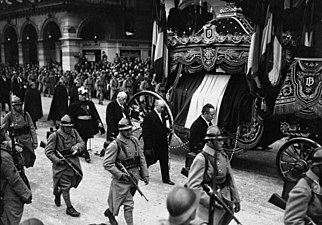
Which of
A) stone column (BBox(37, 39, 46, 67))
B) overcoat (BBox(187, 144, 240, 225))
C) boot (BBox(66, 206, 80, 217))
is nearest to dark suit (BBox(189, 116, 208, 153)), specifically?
boot (BBox(66, 206, 80, 217))

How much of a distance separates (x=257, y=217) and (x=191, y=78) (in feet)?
16.1

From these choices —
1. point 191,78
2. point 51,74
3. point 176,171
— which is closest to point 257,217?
point 176,171

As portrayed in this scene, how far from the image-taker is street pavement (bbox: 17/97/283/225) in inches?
273

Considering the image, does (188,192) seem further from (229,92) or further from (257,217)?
(229,92)

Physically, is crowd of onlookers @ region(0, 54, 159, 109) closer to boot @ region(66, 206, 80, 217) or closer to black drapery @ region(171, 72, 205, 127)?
black drapery @ region(171, 72, 205, 127)

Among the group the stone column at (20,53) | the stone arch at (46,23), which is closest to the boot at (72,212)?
the stone arch at (46,23)

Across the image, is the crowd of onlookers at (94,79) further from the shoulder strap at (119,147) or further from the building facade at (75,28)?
the shoulder strap at (119,147)

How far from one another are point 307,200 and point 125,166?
3004 millimetres

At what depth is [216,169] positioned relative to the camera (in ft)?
15.8

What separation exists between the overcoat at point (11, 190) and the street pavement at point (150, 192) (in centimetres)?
130

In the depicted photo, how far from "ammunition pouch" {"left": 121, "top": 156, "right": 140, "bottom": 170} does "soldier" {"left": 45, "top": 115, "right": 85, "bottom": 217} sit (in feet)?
4.75

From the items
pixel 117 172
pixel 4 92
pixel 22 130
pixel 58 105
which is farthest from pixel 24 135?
pixel 4 92

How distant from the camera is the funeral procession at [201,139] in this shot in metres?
4.97

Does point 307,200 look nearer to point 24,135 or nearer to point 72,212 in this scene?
point 72,212
